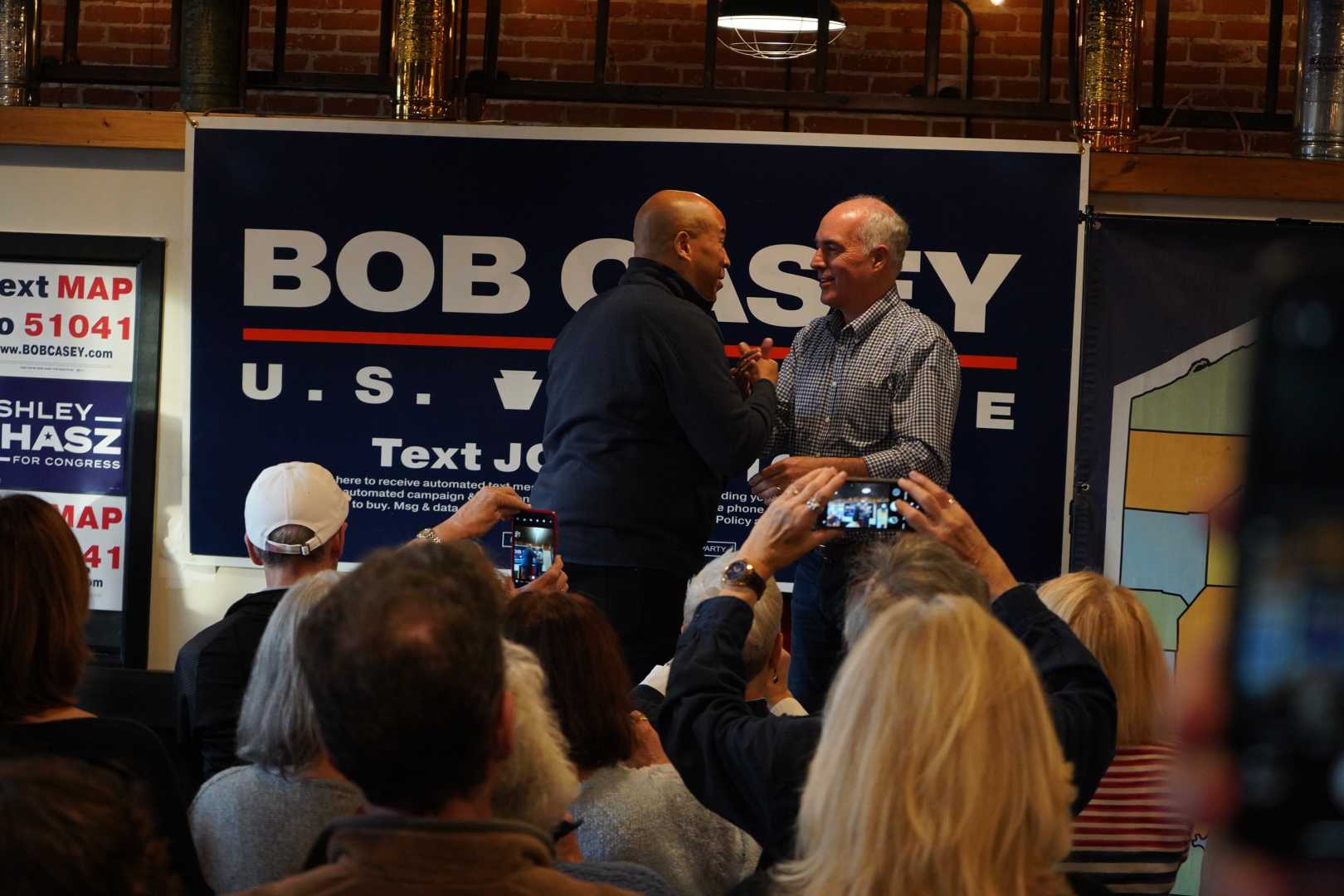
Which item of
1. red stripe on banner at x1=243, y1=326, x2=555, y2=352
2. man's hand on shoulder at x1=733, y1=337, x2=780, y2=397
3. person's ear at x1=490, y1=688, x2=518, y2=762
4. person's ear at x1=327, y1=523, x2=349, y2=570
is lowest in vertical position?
person's ear at x1=327, y1=523, x2=349, y2=570

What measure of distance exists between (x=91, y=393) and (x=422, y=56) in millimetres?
1423

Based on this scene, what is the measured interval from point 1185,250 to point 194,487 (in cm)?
292

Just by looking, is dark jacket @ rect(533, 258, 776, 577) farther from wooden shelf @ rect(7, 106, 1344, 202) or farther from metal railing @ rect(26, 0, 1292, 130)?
wooden shelf @ rect(7, 106, 1344, 202)

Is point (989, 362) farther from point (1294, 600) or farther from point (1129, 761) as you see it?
point (1294, 600)

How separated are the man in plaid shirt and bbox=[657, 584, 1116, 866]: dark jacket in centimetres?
142

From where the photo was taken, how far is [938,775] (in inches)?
49.0

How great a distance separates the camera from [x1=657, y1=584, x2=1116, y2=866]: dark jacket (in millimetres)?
1672

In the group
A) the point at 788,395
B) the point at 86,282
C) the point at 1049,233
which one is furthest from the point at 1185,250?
the point at 86,282

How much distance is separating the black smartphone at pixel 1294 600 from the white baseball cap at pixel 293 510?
245 cm

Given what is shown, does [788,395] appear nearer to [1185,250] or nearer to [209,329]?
[1185,250]

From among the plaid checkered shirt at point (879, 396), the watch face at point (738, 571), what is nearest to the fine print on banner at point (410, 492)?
the plaid checkered shirt at point (879, 396)

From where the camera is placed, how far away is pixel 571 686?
190 cm

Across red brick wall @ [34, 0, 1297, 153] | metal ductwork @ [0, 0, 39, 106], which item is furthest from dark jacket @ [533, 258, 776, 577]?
red brick wall @ [34, 0, 1297, 153]

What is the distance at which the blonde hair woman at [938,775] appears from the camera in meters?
1.25
